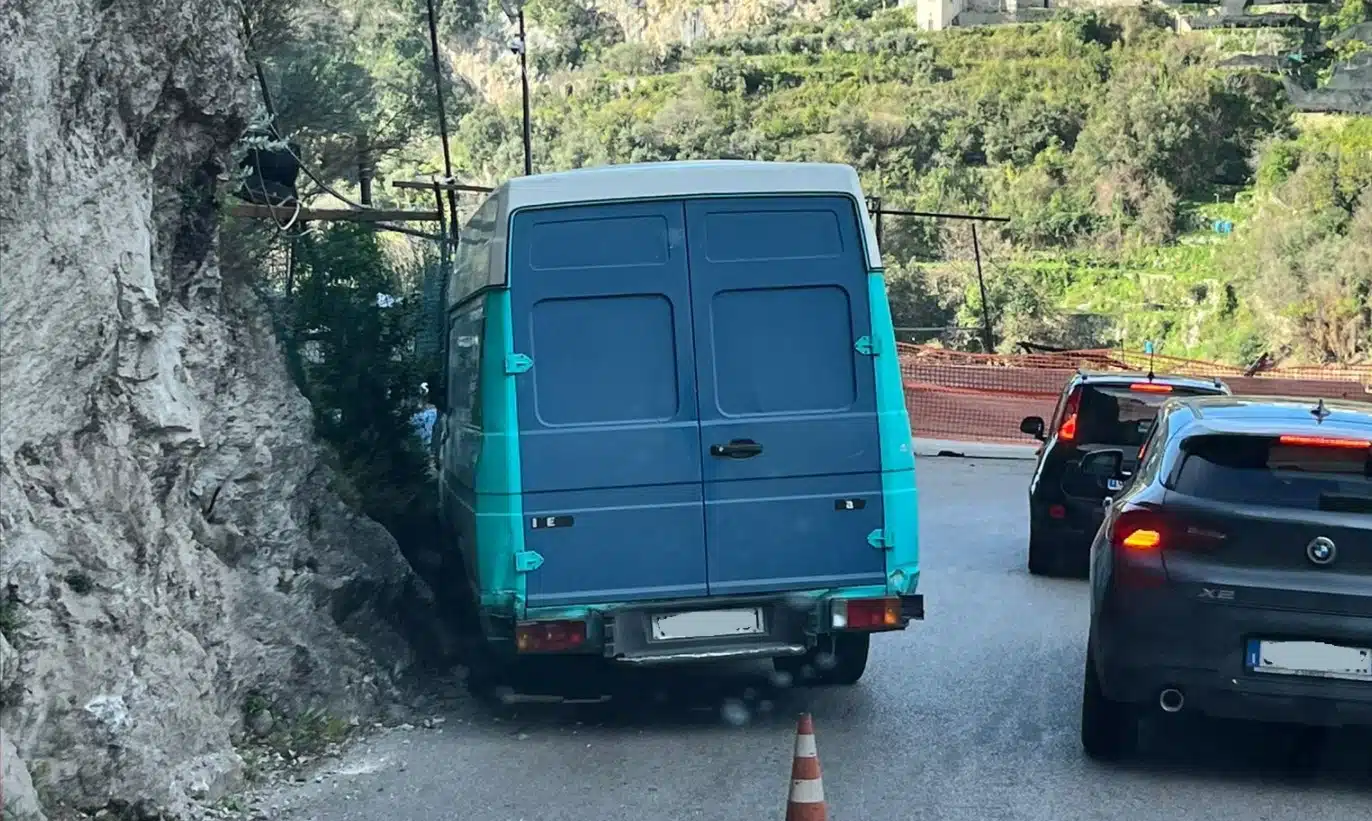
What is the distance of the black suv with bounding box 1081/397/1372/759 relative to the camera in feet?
21.1

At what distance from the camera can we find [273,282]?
10.5m

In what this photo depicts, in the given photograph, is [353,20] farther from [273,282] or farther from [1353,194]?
[1353,194]

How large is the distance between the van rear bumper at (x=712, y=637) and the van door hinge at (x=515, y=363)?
118 cm

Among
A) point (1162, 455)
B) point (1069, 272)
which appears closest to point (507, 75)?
point (1069, 272)

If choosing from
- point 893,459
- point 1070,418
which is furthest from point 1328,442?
point 1070,418

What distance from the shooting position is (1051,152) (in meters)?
81.9

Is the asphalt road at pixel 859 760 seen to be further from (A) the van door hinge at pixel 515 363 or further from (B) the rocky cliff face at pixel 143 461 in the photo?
(A) the van door hinge at pixel 515 363

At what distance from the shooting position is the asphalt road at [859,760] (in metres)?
6.53

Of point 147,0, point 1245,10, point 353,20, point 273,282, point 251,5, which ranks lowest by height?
point 273,282

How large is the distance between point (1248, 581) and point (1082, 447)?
7.16 metres

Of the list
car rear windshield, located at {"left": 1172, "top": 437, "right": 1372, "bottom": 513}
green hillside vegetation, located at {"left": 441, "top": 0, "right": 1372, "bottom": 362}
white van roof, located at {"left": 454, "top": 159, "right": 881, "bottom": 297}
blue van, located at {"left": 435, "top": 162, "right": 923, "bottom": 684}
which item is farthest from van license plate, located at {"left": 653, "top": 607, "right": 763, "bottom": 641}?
green hillside vegetation, located at {"left": 441, "top": 0, "right": 1372, "bottom": 362}

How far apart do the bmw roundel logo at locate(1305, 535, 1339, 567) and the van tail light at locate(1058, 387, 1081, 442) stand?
23.6 ft

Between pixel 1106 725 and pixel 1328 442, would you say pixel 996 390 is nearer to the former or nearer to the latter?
pixel 1106 725

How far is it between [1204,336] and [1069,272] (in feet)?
37.0
